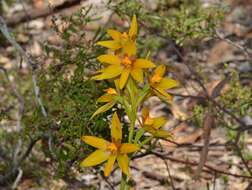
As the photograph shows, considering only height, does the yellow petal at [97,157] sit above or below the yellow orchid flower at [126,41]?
below

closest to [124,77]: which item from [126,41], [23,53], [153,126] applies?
[126,41]

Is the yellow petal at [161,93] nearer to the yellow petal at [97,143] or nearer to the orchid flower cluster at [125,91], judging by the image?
the orchid flower cluster at [125,91]

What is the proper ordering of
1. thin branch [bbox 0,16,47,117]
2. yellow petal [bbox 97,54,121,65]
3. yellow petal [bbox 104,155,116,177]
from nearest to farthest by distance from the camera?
yellow petal [bbox 104,155,116,177] → yellow petal [bbox 97,54,121,65] → thin branch [bbox 0,16,47,117]

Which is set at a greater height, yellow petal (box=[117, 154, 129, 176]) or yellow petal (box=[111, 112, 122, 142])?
yellow petal (box=[111, 112, 122, 142])

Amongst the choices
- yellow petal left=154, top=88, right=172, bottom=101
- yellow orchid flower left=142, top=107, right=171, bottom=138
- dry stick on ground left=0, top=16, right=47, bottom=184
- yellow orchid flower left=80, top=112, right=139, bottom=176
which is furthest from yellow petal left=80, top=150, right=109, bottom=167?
dry stick on ground left=0, top=16, right=47, bottom=184

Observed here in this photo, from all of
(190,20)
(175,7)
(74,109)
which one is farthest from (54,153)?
(175,7)

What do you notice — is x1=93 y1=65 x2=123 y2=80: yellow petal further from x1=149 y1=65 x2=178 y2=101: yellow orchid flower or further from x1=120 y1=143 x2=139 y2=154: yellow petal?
x1=120 y1=143 x2=139 y2=154: yellow petal

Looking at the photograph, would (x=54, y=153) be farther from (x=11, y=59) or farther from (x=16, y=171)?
(x=11, y=59)

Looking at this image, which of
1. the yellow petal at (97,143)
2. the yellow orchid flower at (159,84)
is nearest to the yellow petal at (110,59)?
the yellow orchid flower at (159,84)

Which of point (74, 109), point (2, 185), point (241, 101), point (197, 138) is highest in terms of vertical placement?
point (74, 109)
